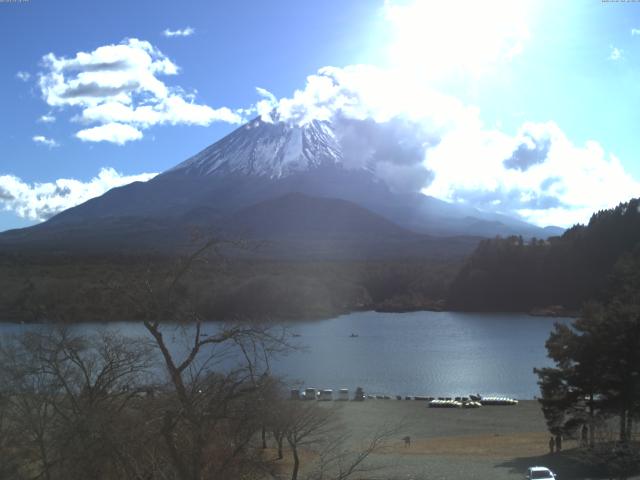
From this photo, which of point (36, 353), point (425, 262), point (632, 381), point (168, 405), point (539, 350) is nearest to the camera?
point (168, 405)

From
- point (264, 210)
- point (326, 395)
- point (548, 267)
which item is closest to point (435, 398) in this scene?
point (326, 395)

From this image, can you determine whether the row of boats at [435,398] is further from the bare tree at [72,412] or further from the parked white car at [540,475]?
the bare tree at [72,412]

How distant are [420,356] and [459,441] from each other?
18.6m

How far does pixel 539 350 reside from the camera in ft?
122

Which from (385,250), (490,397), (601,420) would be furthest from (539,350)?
(385,250)

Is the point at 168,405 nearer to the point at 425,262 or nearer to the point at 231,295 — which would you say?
the point at 231,295

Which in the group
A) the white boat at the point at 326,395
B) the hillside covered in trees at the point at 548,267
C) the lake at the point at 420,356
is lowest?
the white boat at the point at 326,395

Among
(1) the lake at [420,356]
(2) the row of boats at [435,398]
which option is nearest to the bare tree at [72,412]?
(1) the lake at [420,356]

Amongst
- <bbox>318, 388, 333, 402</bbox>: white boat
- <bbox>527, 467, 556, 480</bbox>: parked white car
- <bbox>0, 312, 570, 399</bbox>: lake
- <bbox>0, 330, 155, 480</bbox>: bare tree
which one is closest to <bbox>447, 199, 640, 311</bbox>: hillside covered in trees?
<bbox>0, 312, 570, 399</bbox>: lake

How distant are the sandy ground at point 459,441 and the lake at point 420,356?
10.5ft

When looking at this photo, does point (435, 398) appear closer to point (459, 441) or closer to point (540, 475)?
point (459, 441)

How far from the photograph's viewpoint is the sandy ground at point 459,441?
1297 cm

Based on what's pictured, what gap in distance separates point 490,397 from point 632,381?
13156 mm

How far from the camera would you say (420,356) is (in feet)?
120
